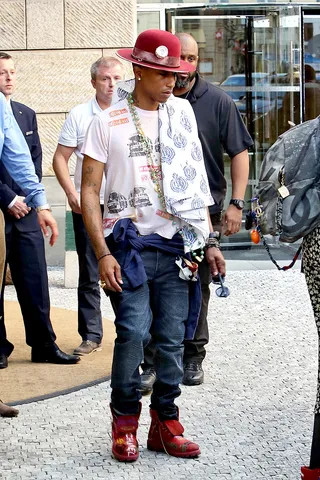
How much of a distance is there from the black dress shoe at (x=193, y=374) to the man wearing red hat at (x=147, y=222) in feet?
4.55

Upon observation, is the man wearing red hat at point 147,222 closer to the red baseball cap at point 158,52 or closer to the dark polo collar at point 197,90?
the red baseball cap at point 158,52

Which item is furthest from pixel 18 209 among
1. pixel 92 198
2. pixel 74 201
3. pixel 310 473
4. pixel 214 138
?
pixel 310 473

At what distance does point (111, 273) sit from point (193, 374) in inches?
72.5

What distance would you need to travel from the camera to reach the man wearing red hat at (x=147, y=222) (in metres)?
5.05

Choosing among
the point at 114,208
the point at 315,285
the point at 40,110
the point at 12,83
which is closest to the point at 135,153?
the point at 114,208

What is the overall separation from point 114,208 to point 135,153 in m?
0.28

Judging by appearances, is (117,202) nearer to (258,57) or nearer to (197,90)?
(197,90)

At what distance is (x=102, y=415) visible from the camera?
595 cm

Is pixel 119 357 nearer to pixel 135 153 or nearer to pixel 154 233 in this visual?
pixel 154 233

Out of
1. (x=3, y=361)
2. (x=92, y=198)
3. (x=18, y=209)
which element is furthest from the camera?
(x=3, y=361)

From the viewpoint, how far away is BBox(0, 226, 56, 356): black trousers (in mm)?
7172

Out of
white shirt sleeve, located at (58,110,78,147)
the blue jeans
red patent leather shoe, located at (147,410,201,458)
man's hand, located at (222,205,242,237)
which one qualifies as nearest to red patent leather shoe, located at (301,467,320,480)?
red patent leather shoe, located at (147,410,201,458)

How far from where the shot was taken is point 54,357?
7219 millimetres

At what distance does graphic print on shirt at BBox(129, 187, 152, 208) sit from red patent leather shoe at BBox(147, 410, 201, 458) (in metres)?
1.01
